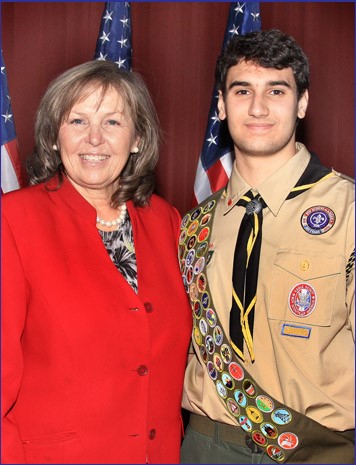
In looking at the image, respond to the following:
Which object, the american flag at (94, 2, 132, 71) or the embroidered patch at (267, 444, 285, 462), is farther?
the american flag at (94, 2, 132, 71)

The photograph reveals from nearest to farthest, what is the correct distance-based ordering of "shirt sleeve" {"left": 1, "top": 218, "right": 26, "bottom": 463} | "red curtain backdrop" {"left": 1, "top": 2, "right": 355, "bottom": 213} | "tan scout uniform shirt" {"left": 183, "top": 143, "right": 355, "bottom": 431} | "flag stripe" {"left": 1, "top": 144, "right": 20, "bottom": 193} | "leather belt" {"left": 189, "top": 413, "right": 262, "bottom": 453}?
1. "shirt sleeve" {"left": 1, "top": 218, "right": 26, "bottom": 463}
2. "tan scout uniform shirt" {"left": 183, "top": 143, "right": 355, "bottom": 431}
3. "leather belt" {"left": 189, "top": 413, "right": 262, "bottom": 453}
4. "flag stripe" {"left": 1, "top": 144, "right": 20, "bottom": 193}
5. "red curtain backdrop" {"left": 1, "top": 2, "right": 355, "bottom": 213}

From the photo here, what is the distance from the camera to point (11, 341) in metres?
1.94

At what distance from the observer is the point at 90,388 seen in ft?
6.67

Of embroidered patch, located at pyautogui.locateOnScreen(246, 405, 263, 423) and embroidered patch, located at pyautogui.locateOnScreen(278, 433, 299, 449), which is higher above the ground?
embroidered patch, located at pyautogui.locateOnScreen(246, 405, 263, 423)

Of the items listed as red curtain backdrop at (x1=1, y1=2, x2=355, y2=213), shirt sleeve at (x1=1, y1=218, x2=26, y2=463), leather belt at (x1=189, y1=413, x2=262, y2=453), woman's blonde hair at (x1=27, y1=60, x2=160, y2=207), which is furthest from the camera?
red curtain backdrop at (x1=1, y1=2, x2=355, y2=213)

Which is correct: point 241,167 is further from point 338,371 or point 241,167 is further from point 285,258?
point 338,371

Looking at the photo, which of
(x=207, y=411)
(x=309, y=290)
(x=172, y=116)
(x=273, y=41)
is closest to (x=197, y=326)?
(x=207, y=411)

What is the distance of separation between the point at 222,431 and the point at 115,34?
2074 millimetres

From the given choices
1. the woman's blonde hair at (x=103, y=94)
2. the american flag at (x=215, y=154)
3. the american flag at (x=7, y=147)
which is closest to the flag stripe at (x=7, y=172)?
the american flag at (x=7, y=147)

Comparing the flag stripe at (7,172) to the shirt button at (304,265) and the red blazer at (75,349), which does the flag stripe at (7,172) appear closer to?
the red blazer at (75,349)

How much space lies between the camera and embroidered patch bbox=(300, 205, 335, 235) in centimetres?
213

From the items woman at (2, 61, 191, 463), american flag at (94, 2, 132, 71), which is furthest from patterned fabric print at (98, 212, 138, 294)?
american flag at (94, 2, 132, 71)

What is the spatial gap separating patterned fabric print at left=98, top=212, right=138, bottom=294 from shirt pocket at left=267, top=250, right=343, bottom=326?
1.46 ft

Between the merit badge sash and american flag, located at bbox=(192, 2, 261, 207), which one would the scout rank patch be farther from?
american flag, located at bbox=(192, 2, 261, 207)
